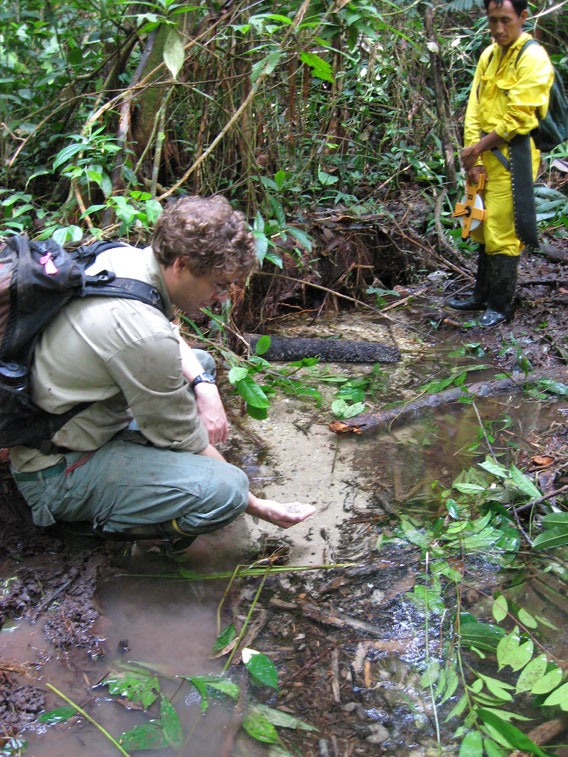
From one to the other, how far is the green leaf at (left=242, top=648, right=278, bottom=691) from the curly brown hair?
1255 mm

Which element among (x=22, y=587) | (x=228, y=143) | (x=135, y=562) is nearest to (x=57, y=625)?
(x=22, y=587)

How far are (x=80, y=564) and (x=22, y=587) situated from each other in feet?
0.70

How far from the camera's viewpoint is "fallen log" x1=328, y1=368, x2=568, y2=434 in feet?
11.7

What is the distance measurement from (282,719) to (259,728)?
0.24 ft

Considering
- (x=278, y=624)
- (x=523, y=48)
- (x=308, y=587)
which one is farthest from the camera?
(x=523, y=48)

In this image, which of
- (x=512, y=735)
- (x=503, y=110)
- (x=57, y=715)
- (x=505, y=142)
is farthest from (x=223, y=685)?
(x=503, y=110)

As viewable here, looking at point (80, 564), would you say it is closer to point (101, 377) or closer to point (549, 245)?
point (101, 377)

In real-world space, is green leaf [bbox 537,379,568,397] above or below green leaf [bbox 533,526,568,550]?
below

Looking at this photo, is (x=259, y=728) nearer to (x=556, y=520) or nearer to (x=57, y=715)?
(x=57, y=715)

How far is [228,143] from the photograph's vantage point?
456 cm

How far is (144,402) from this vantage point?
2213mm

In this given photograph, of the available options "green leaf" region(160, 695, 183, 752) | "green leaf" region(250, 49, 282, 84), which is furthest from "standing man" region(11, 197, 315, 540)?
"green leaf" region(250, 49, 282, 84)

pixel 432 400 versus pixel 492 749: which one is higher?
pixel 492 749

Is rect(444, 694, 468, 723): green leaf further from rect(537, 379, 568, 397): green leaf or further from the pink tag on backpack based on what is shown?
rect(537, 379, 568, 397): green leaf
